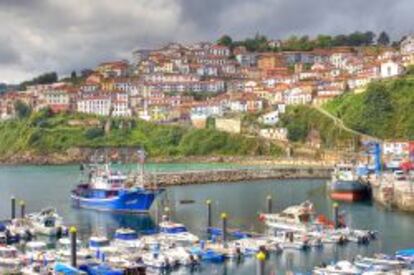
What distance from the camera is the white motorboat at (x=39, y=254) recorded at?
31812 millimetres

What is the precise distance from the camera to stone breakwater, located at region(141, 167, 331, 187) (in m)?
73.2

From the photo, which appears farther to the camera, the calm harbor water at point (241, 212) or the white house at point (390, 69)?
the white house at point (390, 69)

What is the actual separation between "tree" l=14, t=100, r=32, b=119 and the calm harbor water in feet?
153

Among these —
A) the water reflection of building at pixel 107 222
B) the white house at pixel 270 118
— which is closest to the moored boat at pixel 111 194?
the water reflection of building at pixel 107 222

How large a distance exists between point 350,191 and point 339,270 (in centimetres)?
2833

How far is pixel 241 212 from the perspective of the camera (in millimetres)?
49875

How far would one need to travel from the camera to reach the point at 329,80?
106 meters

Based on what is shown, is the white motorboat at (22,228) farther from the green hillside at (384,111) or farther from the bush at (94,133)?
A: the bush at (94,133)

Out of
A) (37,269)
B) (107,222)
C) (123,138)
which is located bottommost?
(37,269)

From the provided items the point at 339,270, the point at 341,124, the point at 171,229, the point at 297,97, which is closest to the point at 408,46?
the point at 297,97

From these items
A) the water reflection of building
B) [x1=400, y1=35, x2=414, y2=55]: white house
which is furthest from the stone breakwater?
[x1=400, y1=35, x2=414, y2=55]: white house

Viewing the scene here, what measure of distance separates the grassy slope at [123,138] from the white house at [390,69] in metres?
17.6

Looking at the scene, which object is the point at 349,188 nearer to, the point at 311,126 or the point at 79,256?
the point at 79,256

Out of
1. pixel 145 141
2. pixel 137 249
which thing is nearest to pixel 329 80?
pixel 145 141
